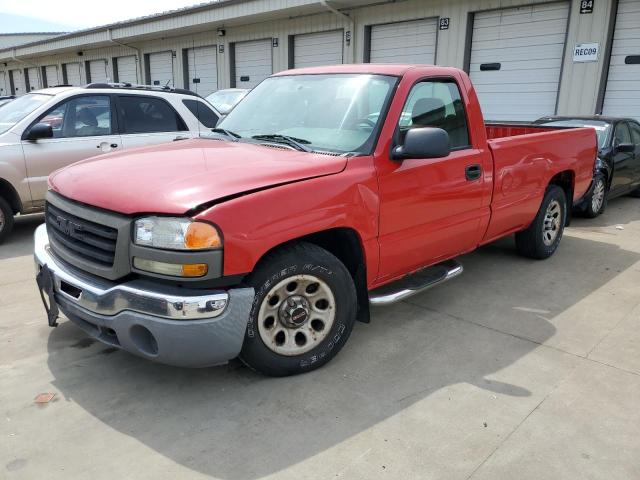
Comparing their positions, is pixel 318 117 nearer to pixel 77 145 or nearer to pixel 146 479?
pixel 146 479

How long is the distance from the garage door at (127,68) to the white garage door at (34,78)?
1025 centimetres

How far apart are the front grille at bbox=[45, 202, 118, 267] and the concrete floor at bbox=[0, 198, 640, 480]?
2.59ft

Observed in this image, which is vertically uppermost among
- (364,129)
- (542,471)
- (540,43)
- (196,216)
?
(540,43)

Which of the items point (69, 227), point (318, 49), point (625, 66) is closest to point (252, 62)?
point (318, 49)

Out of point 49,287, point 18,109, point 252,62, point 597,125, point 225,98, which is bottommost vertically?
point 49,287

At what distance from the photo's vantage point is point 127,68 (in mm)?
24656

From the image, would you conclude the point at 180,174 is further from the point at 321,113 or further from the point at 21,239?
the point at 21,239

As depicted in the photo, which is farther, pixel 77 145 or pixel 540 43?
pixel 540 43

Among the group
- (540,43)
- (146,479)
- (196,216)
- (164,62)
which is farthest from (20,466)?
(164,62)

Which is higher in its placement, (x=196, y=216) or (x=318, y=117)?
(x=318, y=117)

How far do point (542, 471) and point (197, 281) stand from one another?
190cm

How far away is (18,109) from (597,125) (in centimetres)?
833

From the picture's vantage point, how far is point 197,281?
2.73 m

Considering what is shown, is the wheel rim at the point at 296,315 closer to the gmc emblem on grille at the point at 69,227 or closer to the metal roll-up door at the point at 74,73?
the gmc emblem on grille at the point at 69,227
